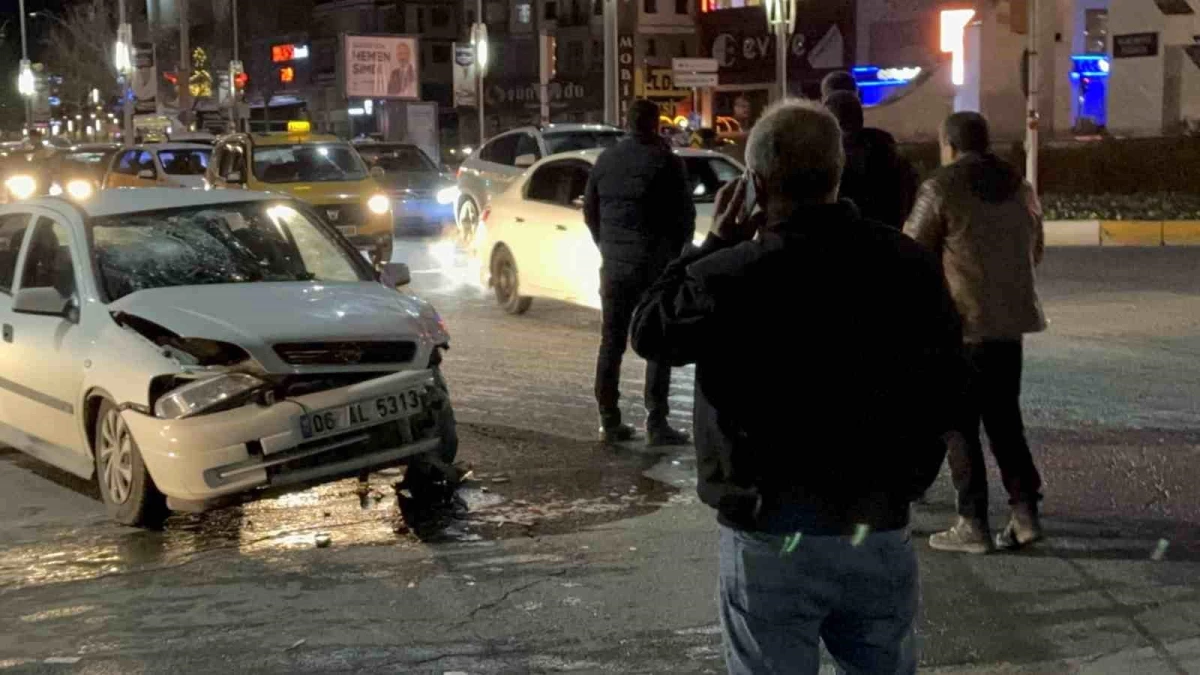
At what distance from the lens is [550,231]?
14445mm

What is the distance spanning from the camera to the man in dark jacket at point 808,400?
3025 mm

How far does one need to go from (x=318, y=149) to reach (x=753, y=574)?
58.9 feet

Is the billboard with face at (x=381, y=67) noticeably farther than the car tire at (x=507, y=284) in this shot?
Yes

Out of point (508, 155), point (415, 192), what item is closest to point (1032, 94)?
point (508, 155)

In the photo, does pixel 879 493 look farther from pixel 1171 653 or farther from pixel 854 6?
pixel 854 6

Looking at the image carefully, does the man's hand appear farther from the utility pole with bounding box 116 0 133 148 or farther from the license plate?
the utility pole with bounding box 116 0 133 148

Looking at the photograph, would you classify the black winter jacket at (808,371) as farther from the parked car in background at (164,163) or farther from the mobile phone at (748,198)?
the parked car in background at (164,163)

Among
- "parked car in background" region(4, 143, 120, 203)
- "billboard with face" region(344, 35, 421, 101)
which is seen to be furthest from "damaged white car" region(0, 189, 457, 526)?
"billboard with face" region(344, 35, 421, 101)

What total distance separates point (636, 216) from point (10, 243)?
351 centimetres

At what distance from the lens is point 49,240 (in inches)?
324

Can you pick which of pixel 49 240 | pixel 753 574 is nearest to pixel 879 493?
pixel 753 574

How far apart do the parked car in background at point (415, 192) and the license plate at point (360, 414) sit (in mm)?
18376

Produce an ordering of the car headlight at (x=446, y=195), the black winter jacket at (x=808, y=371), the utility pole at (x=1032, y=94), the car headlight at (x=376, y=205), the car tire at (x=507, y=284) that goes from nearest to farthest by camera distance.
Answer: the black winter jacket at (x=808, y=371)
the car tire at (x=507, y=284)
the car headlight at (x=376, y=205)
the utility pole at (x=1032, y=94)
the car headlight at (x=446, y=195)

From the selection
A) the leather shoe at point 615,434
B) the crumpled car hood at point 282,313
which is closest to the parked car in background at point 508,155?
the leather shoe at point 615,434
